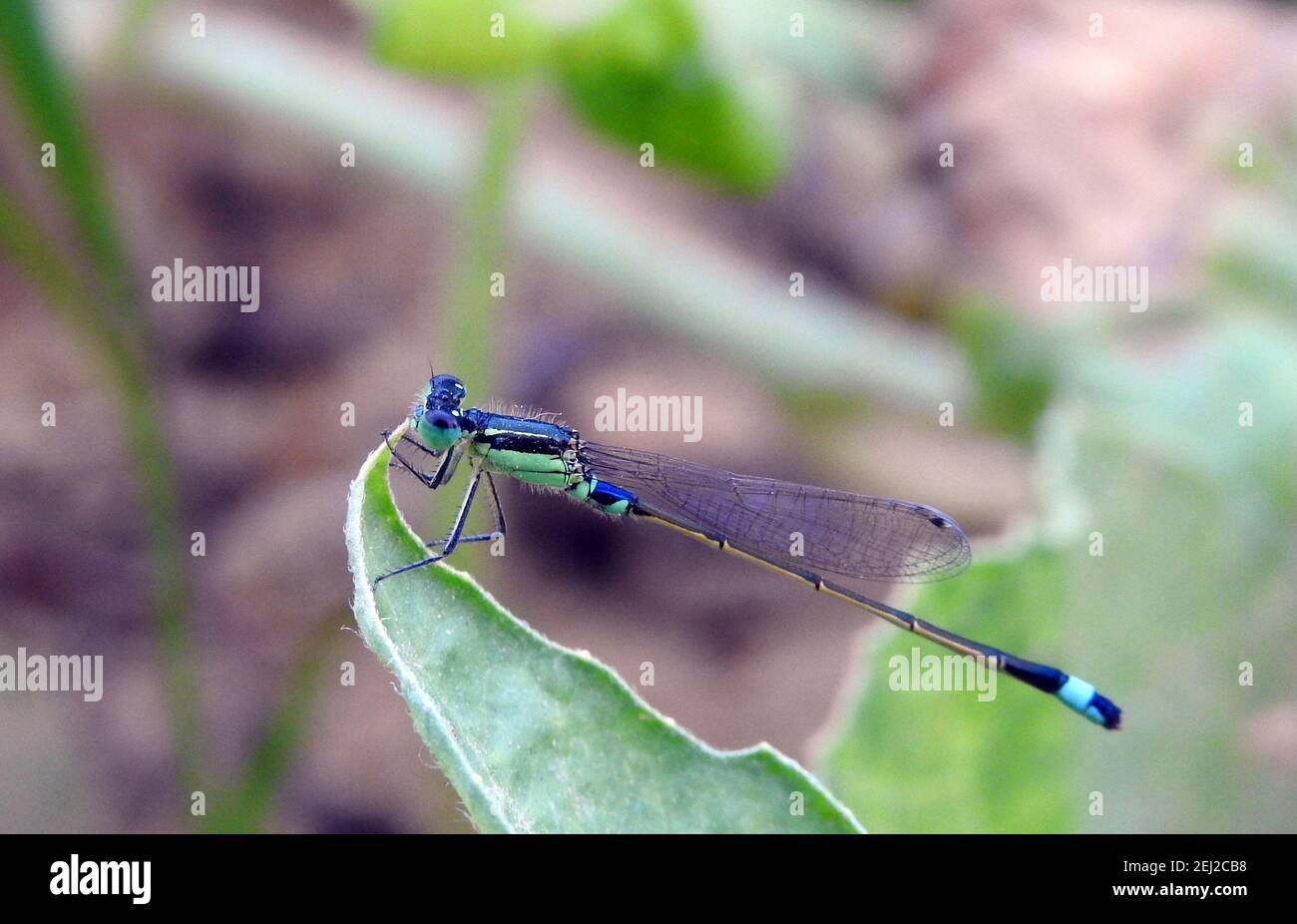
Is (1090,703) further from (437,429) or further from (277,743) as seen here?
(277,743)

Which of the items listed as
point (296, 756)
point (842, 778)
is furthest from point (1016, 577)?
point (296, 756)

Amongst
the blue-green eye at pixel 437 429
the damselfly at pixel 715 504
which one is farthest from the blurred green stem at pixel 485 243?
the blue-green eye at pixel 437 429

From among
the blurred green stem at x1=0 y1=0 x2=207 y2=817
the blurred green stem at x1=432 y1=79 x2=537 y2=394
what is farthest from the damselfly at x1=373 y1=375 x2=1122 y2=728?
the blurred green stem at x1=0 y1=0 x2=207 y2=817

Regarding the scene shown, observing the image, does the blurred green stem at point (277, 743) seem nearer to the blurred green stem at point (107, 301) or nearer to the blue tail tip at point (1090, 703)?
the blurred green stem at point (107, 301)

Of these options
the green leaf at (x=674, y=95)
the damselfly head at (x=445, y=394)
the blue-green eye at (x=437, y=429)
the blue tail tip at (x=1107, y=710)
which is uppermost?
the green leaf at (x=674, y=95)

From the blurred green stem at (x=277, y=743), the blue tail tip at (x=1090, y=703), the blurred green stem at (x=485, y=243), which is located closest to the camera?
the blue tail tip at (x=1090, y=703)

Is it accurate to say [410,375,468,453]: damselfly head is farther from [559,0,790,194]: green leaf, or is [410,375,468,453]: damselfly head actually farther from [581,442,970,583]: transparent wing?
[559,0,790,194]: green leaf

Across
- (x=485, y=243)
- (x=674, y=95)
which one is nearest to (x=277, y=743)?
(x=485, y=243)

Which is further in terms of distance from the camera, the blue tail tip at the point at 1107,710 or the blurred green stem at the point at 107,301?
the blurred green stem at the point at 107,301
